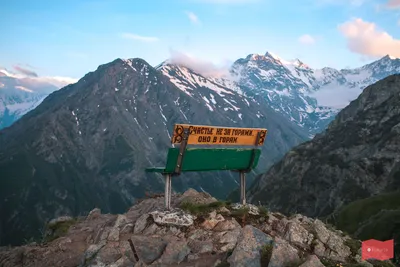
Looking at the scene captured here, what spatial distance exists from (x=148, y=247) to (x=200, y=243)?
2037 millimetres

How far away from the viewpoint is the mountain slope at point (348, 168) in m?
137

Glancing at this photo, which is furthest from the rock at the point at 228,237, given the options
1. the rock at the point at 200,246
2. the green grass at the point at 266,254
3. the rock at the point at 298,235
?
the green grass at the point at 266,254

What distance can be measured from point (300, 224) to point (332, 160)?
166 m

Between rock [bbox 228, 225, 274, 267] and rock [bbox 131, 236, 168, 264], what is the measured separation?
3184 millimetres

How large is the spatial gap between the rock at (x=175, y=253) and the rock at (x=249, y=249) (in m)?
2.33

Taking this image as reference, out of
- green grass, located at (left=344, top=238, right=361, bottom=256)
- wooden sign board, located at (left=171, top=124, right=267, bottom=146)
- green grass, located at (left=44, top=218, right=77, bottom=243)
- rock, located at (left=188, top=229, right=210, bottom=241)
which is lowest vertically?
green grass, located at (left=44, top=218, right=77, bottom=243)

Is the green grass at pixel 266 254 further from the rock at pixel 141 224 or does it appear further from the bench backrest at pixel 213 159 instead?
the rock at pixel 141 224

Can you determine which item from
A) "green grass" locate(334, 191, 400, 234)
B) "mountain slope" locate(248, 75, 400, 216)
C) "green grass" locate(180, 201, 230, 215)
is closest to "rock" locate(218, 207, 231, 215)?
"green grass" locate(180, 201, 230, 215)

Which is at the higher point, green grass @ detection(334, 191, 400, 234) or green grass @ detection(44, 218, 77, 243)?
green grass @ detection(44, 218, 77, 243)

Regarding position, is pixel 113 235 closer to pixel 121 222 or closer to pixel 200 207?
pixel 121 222

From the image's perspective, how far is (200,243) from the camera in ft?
53.4

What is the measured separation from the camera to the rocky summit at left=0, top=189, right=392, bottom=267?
1383cm

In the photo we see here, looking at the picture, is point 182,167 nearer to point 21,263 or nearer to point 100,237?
point 100,237

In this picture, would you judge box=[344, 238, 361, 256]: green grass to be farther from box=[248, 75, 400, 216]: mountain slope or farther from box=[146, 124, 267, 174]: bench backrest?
box=[248, 75, 400, 216]: mountain slope
